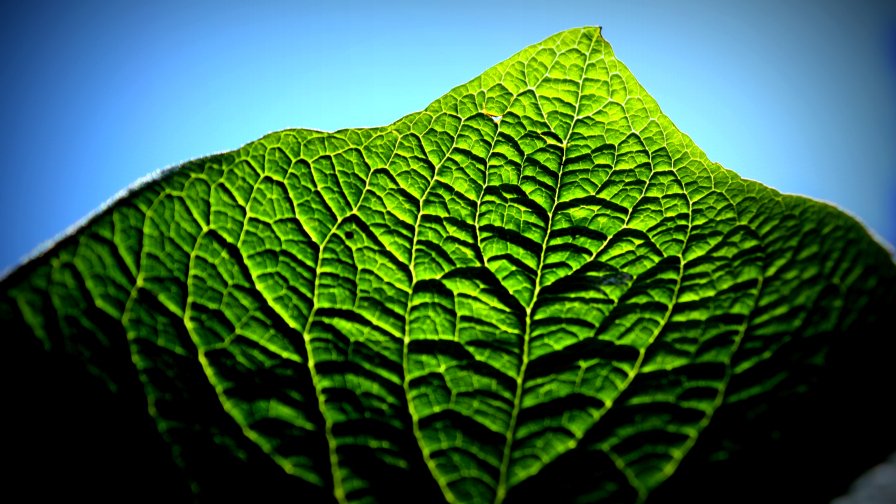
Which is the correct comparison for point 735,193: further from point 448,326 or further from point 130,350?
point 130,350

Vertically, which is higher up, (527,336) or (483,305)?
(483,305)

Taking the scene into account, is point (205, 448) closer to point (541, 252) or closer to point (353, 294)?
point (353, 294)

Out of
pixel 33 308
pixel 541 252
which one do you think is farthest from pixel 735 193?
pixel 33 308

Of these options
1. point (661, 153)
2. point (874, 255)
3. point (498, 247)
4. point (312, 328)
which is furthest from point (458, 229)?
point (874, 255)

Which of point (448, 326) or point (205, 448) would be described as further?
point (448, 326)

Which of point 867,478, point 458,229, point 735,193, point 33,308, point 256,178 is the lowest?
point 867,478

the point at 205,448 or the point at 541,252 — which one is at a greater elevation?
the point at 541,252
